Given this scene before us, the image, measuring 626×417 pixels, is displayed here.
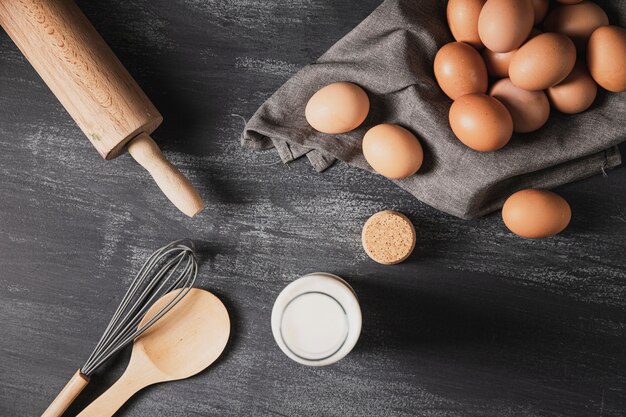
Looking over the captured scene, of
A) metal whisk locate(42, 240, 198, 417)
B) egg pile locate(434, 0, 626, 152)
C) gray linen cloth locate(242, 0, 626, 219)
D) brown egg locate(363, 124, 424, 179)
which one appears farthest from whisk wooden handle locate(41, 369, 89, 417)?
egg pile locate(434, 0, 626, 152)

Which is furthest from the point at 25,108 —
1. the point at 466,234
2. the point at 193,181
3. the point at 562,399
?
the point at 562,399

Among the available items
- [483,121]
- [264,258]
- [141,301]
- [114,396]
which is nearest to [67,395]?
[114,396]

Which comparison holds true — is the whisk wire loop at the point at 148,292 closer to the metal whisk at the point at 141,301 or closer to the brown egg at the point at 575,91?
the metal whisk at the point at 141,301

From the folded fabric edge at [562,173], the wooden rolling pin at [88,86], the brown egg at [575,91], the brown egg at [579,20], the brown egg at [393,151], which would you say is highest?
the wooden rolling pin at [88,86]

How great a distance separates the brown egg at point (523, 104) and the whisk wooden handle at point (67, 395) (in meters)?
Answer: 0.74

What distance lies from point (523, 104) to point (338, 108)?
25cm

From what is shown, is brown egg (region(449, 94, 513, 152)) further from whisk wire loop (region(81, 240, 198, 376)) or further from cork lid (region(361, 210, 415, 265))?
whisk wire loop (region(81, 240, 198, 376))

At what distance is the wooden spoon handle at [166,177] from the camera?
0.88m

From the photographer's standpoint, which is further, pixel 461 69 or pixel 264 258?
pixel 264 258

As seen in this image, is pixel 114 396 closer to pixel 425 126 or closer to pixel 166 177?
pixel 166 177

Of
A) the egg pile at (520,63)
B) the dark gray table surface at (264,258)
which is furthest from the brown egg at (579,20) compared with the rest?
the dark gray table surface at (264,258)

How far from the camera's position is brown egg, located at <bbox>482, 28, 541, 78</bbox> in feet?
2.75

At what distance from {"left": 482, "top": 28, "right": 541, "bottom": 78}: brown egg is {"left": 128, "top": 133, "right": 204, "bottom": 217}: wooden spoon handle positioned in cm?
45

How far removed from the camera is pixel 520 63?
2.60 feet
